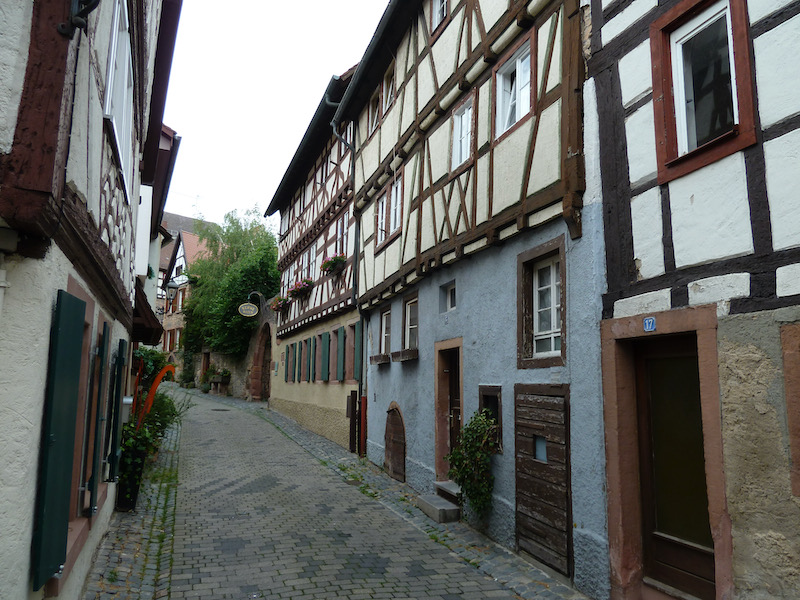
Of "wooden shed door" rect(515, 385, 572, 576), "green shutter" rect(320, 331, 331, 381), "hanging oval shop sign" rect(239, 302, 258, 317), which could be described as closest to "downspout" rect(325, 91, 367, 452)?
"green shutter" rect(320, 331, 331, 381)

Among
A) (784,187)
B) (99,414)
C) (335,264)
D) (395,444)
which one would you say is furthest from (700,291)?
(335,264)

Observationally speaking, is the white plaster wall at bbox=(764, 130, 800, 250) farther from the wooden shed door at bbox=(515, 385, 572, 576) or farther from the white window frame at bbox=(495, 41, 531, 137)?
the white window frame at bbox=(495, 41, 531, 137)

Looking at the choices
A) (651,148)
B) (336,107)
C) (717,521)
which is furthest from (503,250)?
(336,107)

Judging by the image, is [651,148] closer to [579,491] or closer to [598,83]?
[598,83]

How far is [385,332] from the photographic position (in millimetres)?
12008

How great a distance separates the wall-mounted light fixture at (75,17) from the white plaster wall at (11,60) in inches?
6.0

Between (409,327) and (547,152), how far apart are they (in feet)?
16.0

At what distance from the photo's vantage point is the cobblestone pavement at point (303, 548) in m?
5.41

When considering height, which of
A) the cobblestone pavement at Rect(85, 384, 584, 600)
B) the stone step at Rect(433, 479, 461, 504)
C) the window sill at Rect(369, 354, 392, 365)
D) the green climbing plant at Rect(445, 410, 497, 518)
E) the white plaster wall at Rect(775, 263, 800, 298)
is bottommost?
the cobblestone pavement at Rect(85, 384, 584, 600)

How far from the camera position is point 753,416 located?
3855 millimetres

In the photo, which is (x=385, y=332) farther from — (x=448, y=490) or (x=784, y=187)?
(x=784, y=187)

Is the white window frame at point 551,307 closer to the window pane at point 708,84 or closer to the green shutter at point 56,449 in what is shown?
the window pane at point 708,84

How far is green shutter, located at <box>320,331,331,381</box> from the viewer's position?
52.9ft

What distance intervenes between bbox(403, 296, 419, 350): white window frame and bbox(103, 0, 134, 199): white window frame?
17.4ft
